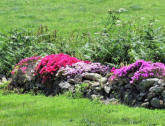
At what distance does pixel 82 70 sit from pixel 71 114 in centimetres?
267

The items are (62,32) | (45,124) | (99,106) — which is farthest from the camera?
(62,32)

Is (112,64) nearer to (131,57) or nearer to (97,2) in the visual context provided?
(131,57)

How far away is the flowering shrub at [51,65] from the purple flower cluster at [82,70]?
10.3 inches

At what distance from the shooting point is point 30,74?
12359mm

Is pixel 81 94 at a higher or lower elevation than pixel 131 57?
lower

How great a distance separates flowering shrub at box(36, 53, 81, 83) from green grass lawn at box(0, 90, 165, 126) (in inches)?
51.1

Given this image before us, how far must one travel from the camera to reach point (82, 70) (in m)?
11.3

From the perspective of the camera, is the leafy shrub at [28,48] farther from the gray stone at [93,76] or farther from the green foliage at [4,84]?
the gray stone at [93,76]

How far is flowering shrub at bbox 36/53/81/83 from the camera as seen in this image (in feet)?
38.1

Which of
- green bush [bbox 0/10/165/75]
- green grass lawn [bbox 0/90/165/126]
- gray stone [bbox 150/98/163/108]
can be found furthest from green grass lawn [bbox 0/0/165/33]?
gray stone [bbox 150/98/163/108]

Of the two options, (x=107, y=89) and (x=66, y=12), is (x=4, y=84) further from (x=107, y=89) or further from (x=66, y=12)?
(x=66, y=12)

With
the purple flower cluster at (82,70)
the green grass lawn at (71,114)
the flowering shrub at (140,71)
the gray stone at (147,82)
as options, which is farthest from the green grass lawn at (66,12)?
the gray stone at (147,82)

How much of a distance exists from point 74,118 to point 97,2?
23.6 meters

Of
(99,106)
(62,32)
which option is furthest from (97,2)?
(99,106)
